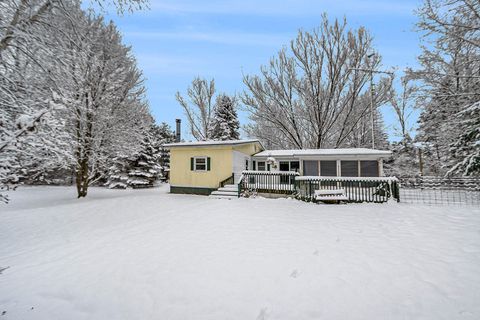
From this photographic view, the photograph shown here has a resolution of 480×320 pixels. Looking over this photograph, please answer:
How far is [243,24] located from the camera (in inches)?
689

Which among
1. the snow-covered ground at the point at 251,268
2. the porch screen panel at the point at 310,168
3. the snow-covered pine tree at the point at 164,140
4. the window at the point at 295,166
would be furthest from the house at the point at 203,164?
the snow-covered pine tree at the point at 164,140

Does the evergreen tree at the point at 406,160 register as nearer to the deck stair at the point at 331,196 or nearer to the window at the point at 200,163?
the deck stair at the point at 331,196

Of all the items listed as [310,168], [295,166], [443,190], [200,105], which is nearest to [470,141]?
[443,190]

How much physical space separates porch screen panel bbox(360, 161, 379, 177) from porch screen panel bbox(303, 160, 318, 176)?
10.9 ft

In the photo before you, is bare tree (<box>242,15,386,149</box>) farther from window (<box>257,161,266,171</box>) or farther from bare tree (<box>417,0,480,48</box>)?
bare tree (<box>417,0,480,48</box>)

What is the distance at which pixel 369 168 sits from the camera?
15.6 m

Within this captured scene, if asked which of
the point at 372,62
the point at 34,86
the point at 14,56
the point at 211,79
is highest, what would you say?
the point at 211,79

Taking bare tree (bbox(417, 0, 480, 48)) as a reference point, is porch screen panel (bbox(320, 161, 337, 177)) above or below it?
below

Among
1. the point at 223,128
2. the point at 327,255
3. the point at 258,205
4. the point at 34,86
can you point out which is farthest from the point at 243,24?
the point at 327,255

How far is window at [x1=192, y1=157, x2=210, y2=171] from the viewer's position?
14.3 meters

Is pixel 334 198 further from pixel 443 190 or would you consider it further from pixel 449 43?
pixel 443 190

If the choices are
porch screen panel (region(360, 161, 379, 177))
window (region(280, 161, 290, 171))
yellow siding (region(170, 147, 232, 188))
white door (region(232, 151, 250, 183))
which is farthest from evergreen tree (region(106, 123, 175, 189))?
porch screen panel (region(360, 161, 379, 177))

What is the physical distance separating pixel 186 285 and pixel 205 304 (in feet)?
1.99

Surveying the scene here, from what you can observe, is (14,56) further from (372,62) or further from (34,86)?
(372,62)
